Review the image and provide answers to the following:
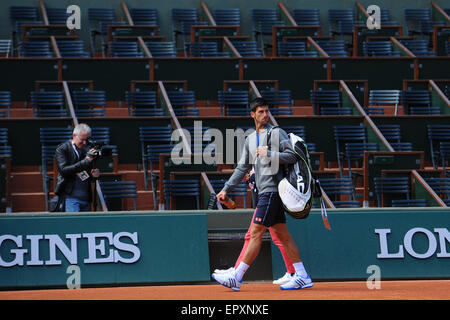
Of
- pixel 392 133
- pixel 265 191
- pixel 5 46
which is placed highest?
pixel 5 46

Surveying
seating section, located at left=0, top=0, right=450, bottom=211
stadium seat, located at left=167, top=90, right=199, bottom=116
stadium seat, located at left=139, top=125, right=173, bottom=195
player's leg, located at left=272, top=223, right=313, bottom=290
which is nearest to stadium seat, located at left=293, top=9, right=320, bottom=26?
seating section, located at left=0, top=0, right=450, bottom=211

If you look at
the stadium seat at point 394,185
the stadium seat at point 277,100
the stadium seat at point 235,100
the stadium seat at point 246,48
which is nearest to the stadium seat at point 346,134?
the stadium seat at point 277,100

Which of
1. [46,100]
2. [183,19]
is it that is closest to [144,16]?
[183,19]

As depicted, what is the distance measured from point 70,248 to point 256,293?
1975mm

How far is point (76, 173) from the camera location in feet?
25.9

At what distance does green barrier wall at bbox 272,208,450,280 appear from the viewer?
772 centimetres

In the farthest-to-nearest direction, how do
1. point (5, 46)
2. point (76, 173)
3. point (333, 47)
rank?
1. point (5, 46)
2. point (333, 47)
3. point (76, 173)

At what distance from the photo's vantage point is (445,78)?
1477 cm

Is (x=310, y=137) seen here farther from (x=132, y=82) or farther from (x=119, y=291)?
(x=119, y=291)

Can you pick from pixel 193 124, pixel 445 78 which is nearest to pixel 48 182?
pixel 193 124

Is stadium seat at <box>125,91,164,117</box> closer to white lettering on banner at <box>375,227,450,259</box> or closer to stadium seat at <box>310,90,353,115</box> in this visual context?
stadium seat at <box>310,90,353,115</box>

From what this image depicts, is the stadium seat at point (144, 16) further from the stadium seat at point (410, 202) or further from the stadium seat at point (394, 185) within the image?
the stadium seat at point (410, 202)

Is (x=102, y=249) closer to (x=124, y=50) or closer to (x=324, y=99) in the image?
(x=324, y=99)

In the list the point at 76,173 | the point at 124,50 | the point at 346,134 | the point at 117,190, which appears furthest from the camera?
the point at 124,50
